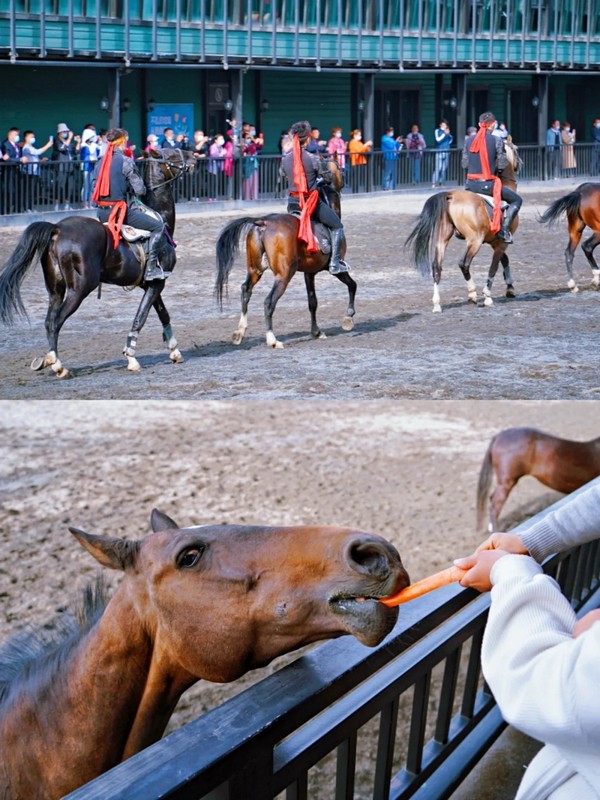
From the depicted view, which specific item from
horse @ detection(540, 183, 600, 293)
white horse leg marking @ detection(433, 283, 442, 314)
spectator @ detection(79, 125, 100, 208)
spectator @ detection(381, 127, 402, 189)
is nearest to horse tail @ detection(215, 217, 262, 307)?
white horse leg marking @ detection(433, 283, 442, 314)

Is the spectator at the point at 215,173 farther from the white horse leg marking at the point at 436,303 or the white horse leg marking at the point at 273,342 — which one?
the white horse leg marking at the point at 273,342

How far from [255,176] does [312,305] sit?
10259 millimetres

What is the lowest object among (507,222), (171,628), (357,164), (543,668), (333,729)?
(333,729)

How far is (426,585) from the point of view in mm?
1839

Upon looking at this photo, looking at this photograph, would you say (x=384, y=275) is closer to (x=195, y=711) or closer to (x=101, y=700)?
(x=195, y=711)

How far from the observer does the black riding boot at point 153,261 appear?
9148mm

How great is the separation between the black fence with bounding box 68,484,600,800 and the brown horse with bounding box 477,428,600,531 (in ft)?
13.6

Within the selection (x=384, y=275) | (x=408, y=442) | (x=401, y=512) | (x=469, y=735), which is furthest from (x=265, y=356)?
(x=469, y=735)

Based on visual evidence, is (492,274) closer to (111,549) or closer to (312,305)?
(312,305)

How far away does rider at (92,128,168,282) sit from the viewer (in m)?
8.84

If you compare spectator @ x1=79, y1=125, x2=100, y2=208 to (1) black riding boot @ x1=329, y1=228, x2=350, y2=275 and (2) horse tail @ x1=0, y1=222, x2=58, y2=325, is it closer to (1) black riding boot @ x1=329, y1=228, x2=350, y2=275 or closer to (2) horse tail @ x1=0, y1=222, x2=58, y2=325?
(1) black riding boot @ x1=329, y1=228, x2=350, y2=275

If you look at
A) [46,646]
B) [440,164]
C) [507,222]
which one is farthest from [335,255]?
[440,164]

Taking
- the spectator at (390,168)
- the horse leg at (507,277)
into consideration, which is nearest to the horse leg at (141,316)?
the horse leg at (507,277)

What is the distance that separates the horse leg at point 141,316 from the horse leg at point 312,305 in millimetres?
1763
